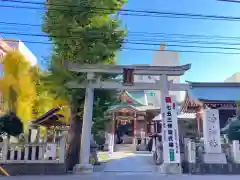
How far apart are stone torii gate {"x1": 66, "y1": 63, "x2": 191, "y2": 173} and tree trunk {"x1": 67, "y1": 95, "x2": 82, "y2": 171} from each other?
3.05ft

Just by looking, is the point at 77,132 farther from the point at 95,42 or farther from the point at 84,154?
the point at 95,42

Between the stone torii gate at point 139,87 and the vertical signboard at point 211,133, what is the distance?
1.18 meters

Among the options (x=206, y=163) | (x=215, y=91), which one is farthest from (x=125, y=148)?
(x=206, y=163)

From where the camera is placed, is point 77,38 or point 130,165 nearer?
point 77,38

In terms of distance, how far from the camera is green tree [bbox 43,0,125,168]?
912cm

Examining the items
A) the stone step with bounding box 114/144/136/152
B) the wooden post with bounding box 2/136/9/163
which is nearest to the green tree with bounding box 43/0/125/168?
the wooden post with bounding box 2/136/9/163

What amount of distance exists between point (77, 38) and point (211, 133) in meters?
6.19

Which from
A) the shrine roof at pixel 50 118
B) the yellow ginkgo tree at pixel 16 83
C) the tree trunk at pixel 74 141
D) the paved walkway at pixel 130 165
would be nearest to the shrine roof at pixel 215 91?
the paved walkway at pixel 130 165

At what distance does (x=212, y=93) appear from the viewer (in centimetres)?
1590

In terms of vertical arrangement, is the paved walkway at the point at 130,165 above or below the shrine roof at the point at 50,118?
below

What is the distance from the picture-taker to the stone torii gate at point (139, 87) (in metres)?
8.64

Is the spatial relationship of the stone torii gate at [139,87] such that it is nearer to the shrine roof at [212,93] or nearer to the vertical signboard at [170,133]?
the vertical signboard at [170,133]

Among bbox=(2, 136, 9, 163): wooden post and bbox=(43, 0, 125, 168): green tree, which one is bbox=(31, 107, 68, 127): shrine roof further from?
bbox=(2, 136, 9, 163): wooden post

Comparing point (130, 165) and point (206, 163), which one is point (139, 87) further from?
point (206, 163)
